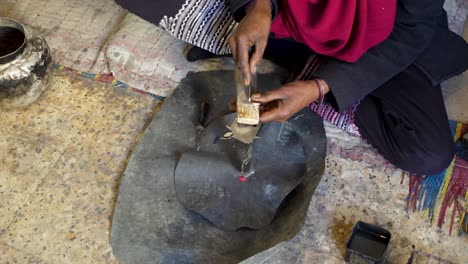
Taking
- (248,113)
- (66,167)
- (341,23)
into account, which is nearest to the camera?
(248,113)

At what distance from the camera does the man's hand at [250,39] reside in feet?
4.67

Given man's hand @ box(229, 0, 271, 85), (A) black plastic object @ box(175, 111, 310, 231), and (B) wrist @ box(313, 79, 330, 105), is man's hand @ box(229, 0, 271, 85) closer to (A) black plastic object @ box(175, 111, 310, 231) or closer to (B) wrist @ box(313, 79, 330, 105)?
(B) wrist @ box(313, 79, 330, 105)

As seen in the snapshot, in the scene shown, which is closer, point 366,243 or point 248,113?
point 248,113

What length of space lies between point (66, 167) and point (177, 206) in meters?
0.44

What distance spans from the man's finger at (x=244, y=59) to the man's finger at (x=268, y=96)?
0.05 meters

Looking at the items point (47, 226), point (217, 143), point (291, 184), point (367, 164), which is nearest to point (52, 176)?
point (47, 226)

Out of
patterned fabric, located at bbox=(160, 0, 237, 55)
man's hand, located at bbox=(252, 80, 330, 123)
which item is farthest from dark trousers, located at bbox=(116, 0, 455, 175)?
patterned fabric, located at bbox=(160, 0, 237, 55)

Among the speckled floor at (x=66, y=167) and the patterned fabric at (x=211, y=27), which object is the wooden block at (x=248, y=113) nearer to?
the patterned fabric at (x=211, y=27)

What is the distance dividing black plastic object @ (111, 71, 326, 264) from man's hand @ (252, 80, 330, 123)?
28 cm

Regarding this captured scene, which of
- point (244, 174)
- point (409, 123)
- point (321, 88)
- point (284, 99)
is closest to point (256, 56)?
point (284, 99)

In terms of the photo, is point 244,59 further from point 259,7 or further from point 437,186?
point 437,186

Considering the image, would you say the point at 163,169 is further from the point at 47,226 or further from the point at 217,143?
the point at 47,226

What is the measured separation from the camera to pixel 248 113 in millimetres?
1406

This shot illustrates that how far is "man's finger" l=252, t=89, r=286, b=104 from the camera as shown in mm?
1421
